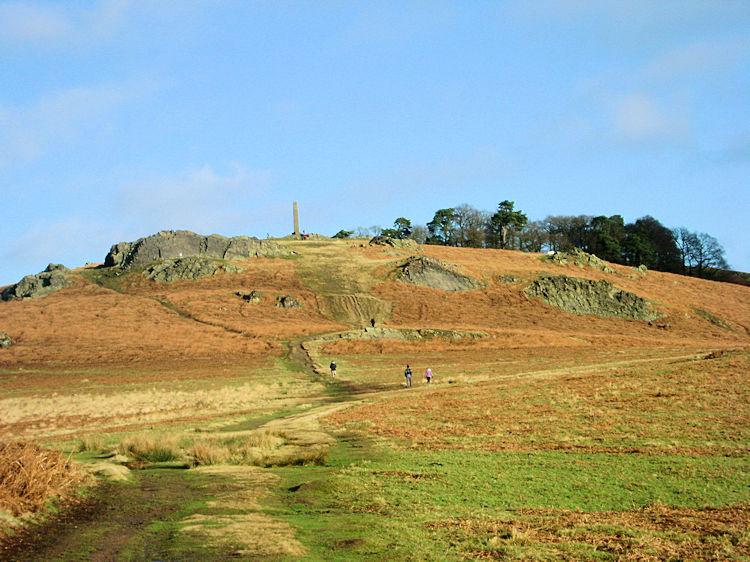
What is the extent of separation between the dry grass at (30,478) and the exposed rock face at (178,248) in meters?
93.8

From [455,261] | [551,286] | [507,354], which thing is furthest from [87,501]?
[455,261]

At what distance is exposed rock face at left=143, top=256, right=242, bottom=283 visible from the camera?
304 feet

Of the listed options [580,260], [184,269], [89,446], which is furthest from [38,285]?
[580,260]

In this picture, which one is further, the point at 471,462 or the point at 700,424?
the point at 700,424

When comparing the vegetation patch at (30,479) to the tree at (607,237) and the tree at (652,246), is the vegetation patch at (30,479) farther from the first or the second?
the tree at (652,246)

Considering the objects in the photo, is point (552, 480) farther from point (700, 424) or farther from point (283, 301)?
point (283, 301)

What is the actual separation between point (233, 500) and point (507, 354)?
49926mm

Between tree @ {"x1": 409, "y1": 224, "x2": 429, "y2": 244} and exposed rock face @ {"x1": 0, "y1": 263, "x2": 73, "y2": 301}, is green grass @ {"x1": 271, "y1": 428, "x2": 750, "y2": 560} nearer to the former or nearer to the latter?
exposed rock face @ {"x1": 0, "y1": 263, "x2": 73, "y2": 301}

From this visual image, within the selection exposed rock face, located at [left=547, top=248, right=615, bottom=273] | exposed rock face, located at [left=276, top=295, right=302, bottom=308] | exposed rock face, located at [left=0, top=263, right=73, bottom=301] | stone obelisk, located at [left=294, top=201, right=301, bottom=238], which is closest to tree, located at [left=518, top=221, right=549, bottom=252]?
exposed rock face, located at [left=547, top=248, right=615, bottom=273]

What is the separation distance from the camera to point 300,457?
734 inches

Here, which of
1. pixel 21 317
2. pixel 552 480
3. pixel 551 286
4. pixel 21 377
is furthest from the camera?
pixel 551 286

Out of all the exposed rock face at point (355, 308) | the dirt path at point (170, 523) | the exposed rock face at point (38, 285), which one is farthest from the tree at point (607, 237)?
the dirt path at point (170, 523)

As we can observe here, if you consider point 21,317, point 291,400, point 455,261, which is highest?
point 455,261

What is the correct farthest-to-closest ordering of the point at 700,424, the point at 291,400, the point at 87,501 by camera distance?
the point at 291,400 < the point at 700,424 < the point at 87,501
